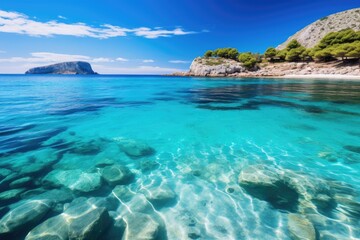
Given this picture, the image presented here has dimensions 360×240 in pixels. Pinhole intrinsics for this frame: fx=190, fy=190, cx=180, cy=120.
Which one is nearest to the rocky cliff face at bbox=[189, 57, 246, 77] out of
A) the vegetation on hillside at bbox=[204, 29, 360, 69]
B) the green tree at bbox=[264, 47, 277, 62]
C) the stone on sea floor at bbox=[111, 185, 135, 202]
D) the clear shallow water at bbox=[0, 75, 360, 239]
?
the vegetation on hillside at bbox=[204, 29, 360, 69]

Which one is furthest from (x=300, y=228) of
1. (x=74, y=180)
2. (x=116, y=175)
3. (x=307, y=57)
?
(x=307, y=57)

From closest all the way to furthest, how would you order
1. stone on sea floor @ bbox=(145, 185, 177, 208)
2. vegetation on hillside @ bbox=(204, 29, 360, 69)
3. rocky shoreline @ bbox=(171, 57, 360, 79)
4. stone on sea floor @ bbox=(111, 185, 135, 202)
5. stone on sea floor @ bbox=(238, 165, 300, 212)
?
stone on sea floor @ bbox=(238, 165, 300, 212)
stone on sea floor @ bbox=(145, 185, 177, 208)
stone on sea floor @ bbox=(111, 185, 135, 202)
rocky shoreline @ bbox=(171, 57, 360, 79)
vegetation on hillside @ bbox=(204, 29, 360, 69)

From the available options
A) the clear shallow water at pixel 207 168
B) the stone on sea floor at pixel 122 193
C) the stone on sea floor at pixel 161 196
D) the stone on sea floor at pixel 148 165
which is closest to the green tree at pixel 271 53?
the clear shallow water at pixel 207 168

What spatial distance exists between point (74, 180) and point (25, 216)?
151 centimetres

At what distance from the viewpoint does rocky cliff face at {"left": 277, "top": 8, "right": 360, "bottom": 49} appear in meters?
109

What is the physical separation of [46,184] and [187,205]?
12.2 ft

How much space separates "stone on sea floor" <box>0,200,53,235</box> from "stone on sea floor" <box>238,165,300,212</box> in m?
4.55

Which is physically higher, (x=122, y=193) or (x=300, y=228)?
(x=300, y=228)

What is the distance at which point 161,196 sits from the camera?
4605 mm

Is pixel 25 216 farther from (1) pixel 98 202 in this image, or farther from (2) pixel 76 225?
(1) pixel 98 202

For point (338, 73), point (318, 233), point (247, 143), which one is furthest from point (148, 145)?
point (338, 73)

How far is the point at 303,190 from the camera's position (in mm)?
4586

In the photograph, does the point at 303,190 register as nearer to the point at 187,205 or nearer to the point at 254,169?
the point at 254,169

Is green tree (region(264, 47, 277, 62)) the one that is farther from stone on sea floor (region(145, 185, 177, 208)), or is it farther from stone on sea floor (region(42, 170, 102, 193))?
stone on sea floor (region(42, 170, 102, 193))
